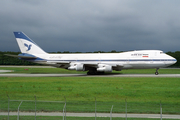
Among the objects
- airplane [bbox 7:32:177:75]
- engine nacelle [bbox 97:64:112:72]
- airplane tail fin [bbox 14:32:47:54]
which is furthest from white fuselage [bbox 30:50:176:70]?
airplane tail fin [bbox 14:32:47:54]

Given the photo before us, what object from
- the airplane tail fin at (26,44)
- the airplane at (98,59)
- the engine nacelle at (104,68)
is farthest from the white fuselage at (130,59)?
the airplane tail fin at (26,44)

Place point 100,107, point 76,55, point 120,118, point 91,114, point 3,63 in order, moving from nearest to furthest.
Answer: point 120,118 < point 91,114 < point 100,107 < point 76,55 < point 3,63

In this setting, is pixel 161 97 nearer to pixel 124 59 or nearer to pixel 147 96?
pixel 147 96

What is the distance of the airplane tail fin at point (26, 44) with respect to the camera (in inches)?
1875

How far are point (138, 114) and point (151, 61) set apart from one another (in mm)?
29773

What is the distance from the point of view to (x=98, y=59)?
146ft

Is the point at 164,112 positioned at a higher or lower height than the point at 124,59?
lower

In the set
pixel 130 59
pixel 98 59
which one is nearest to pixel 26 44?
pixel 98 59

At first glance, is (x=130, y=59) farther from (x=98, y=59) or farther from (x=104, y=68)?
(x=98, y=59)

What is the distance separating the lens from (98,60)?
44.3m

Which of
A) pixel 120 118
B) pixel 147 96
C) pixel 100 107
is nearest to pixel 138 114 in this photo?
pixel 120 118

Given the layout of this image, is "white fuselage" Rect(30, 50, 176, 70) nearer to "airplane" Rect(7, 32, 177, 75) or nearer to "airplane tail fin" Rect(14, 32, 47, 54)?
"airplane" Rect(7, 32, 177, 75)

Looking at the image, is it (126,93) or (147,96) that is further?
(126,93)

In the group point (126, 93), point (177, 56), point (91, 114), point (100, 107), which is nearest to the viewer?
point (91, 114)
